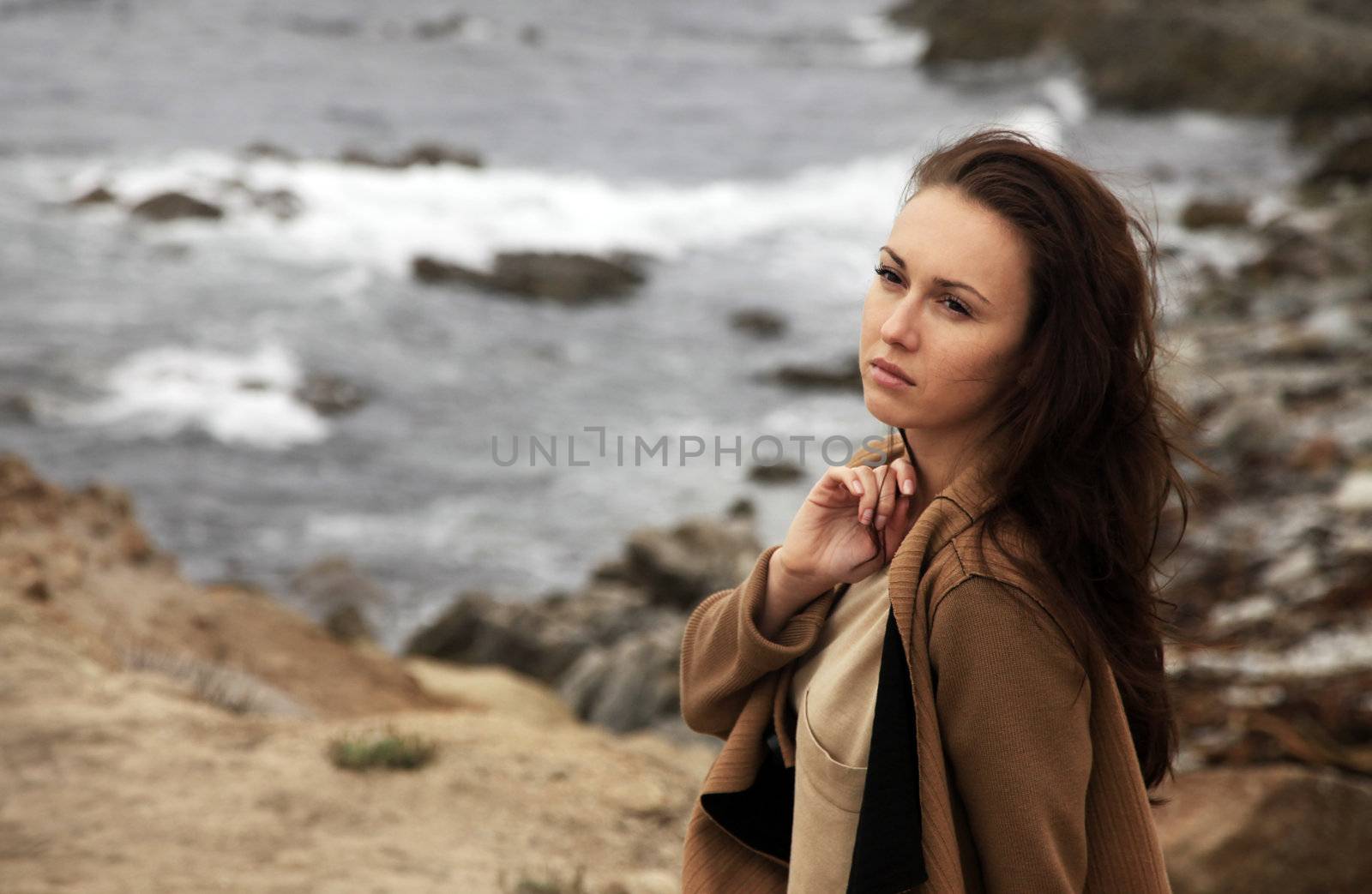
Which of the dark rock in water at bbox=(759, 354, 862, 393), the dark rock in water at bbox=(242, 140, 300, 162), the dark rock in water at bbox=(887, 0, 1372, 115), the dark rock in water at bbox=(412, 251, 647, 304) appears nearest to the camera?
the dark rock in water at bbox=(759, 354, 862, 393)

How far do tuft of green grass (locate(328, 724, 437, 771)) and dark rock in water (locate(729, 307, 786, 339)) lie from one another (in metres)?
11.7

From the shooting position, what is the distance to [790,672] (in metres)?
2.22

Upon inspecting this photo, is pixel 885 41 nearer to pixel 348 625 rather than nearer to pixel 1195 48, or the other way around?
pixel 1195 48

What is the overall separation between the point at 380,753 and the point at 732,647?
3.08 m

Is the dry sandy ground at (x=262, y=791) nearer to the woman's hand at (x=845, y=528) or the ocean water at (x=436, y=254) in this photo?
the woman's hand at (x=845, y=528)

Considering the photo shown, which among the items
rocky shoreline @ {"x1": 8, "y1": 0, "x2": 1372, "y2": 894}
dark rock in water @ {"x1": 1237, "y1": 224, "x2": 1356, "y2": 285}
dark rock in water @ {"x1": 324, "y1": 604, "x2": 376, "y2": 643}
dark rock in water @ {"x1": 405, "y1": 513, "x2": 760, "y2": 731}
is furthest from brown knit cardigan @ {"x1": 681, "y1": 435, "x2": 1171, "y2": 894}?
dark rock in water @ {"x1": 1237, "y1": 224, "x2": 1356, "y2": 285}

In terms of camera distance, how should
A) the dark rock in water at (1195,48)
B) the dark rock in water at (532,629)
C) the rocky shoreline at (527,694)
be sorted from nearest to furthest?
the rocky shoreline at (527,694) < the dark rock in water at (532,629) < the dark rock in water at (1195,48)

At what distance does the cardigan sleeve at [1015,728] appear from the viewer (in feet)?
5.99

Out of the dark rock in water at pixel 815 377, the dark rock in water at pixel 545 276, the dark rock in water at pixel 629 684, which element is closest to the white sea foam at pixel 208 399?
the dark rock in water at pixel 545 276

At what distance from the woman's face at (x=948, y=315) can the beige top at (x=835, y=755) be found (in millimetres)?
327

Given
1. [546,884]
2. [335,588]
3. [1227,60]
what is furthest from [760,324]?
[1227,60]

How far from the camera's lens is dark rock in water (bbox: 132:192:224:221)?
18.2 metres

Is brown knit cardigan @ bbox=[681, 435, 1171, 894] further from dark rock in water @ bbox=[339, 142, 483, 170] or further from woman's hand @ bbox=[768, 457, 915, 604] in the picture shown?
dark rock in water @ bbox=[339, 142, 483, 170]

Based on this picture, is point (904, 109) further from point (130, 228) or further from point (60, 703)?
point (60, 703)
